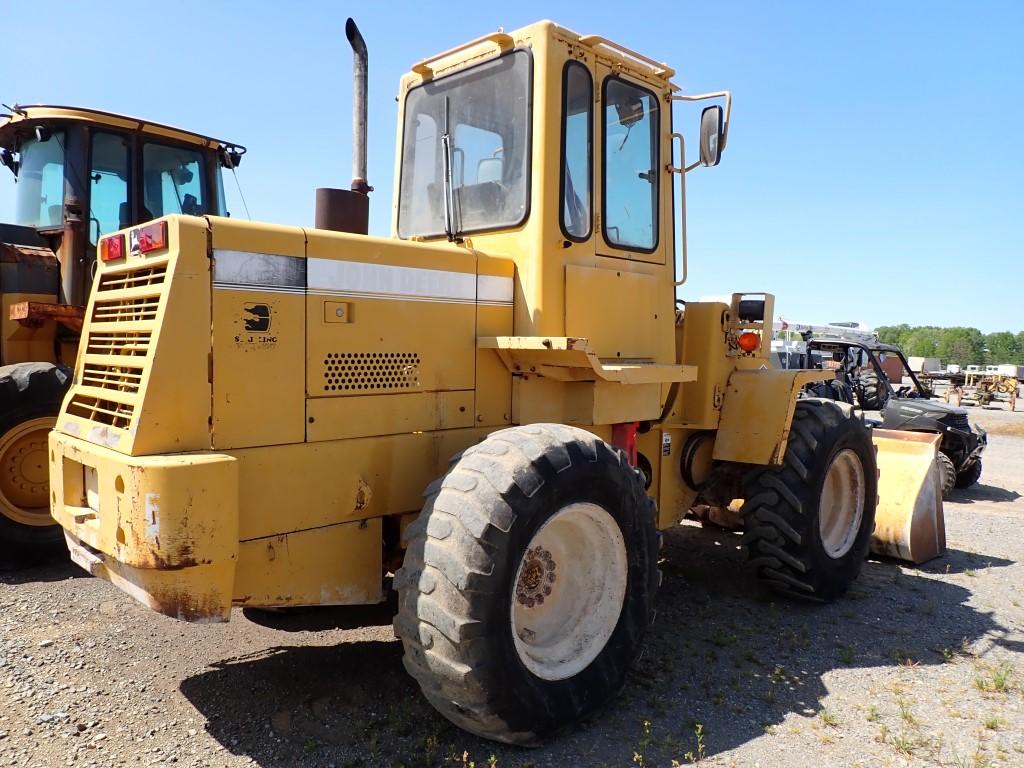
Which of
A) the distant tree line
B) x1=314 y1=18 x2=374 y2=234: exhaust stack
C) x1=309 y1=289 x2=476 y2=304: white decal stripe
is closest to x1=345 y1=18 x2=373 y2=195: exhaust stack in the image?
x1=314 y1=18 x2=374 y2=234: exhaust stack

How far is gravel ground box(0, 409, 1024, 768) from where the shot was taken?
334 cm

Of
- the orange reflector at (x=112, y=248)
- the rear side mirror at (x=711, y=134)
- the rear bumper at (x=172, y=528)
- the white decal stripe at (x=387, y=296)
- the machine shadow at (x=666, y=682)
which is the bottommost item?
the machine shadow at (x=666, y=682)

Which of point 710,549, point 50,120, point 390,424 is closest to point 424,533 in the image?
point 390,424

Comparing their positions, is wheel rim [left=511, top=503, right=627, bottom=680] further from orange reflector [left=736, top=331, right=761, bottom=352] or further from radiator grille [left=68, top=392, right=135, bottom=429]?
orange reflector [left=736, top=331, right=761, bottom=352]

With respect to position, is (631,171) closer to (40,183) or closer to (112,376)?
(112,376)

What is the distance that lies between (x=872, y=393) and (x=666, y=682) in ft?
29.1

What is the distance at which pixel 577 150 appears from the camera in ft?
13.9

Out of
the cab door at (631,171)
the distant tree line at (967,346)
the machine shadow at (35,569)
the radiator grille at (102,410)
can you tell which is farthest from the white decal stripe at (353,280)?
the distant tree line at (967,346)

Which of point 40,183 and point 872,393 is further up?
point 40,183

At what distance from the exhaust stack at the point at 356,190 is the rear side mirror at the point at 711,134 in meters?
1.98

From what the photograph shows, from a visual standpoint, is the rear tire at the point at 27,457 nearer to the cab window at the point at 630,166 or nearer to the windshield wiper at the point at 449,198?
the windshield wiper at the point at 449,198

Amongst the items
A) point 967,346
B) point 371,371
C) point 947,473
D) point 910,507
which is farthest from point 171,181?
point 967,346

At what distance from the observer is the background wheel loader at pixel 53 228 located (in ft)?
19.1

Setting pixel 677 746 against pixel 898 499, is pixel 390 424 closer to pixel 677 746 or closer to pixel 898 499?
pixel 677 746
